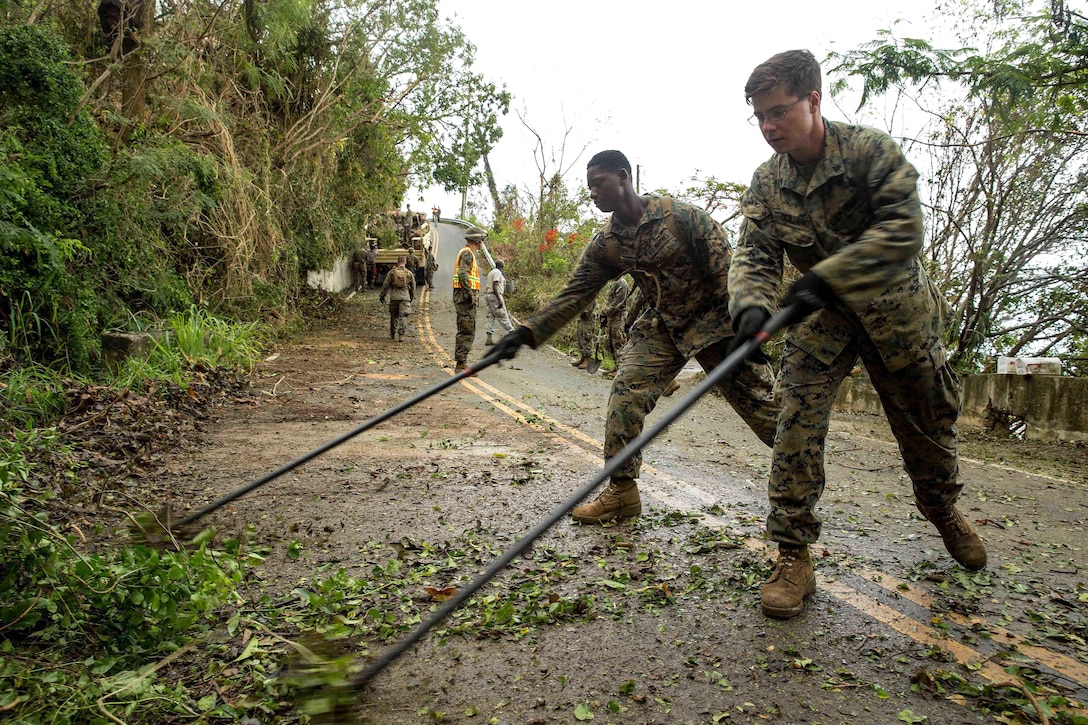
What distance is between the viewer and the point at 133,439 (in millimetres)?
5918

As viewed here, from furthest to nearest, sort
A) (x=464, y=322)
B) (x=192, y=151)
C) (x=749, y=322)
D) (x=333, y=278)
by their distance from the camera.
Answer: (x=333, y=278)
(x=464, y=322)
(x=192, y=151)
(x=749, y=322)

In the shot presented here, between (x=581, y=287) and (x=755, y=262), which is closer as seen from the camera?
(x=755, y=262)

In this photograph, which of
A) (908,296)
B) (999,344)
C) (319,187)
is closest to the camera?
(908,296)

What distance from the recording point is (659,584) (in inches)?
130

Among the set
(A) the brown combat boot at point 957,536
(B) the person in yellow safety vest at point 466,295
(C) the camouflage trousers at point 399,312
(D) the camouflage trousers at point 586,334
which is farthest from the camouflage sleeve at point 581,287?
(C) the camouflage trousers at point 399,312

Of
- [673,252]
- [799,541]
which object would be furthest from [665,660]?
[673,252]

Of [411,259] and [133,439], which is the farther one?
[411,259]

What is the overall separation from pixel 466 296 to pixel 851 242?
10.7 metres

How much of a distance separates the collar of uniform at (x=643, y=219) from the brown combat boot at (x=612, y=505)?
145 cm

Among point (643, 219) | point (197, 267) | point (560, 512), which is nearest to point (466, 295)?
point (197, 267)

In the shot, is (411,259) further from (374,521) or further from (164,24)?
(374,521)

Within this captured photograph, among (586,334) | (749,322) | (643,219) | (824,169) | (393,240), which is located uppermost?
(393,240)

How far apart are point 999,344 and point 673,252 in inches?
342

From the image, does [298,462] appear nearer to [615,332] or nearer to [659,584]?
[659,584]
